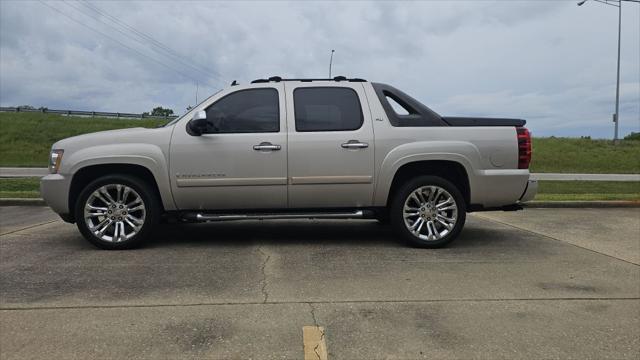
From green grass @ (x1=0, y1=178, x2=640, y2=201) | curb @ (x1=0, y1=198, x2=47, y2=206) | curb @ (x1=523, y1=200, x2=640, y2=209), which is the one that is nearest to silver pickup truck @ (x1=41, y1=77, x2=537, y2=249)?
curb @ (x1=523, y1=200, x2=640, y2=209)

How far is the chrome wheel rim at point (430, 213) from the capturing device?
237 inches

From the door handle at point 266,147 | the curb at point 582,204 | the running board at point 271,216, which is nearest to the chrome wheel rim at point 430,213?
the running board at point 271,216

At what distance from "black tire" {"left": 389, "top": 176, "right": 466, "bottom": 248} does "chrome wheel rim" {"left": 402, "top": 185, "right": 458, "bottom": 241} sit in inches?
1.1

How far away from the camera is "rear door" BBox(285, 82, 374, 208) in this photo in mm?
5891

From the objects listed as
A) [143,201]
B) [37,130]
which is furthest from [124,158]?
[37,130]

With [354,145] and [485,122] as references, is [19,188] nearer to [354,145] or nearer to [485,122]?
[354,145]

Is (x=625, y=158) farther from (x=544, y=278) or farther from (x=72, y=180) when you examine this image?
(x=72, y=180)

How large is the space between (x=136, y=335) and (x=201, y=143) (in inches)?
110

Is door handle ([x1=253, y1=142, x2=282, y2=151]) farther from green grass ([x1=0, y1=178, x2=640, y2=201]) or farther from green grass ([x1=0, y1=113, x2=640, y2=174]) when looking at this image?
green grass ([x1=0, y1=113, x2=640, y2=174])

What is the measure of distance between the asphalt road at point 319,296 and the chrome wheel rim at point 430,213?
0.26 m

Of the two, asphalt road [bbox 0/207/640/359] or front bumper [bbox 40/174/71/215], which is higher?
front bumper [bbox 40/174/71/215]

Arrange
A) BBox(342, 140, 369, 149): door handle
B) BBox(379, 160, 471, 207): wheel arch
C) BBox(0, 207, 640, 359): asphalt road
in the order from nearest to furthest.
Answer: BBox(0, 207, 640, 359): asphalt road → BBox(342, 140, 369, 149): door handle → BBox(379, 160, 471, 207): wheel arch

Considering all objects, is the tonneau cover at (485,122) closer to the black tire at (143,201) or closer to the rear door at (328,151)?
the rear door at (328,151)

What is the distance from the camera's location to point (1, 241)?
20.9ft
